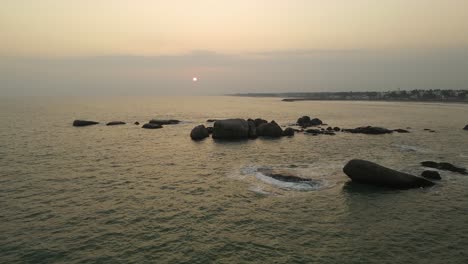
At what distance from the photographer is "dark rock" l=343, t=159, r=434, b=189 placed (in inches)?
839

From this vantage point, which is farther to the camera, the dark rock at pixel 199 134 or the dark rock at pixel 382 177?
the dark rock at pixel 199 134

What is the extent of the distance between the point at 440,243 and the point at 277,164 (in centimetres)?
1578

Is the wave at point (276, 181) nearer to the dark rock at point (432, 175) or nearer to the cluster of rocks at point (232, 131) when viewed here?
the dark rock at point (432, 175)

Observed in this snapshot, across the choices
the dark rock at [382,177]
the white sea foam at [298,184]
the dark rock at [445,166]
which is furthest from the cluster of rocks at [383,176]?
the dark rock at [445,166]

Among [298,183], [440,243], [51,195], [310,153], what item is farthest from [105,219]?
[310,153]

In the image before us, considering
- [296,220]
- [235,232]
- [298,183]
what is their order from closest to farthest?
1. [235,232]
2. [296,220]
3. [298,183]

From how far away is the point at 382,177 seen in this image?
21.5 metres

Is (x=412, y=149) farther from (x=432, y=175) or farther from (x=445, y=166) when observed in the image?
(x=432, y=175)

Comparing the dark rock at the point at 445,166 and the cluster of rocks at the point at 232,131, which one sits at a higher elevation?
the cluster of rocks at the point at 232,131

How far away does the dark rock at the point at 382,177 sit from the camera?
69.9 feet

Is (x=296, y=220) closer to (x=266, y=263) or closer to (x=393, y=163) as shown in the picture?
(x=266, y=263)

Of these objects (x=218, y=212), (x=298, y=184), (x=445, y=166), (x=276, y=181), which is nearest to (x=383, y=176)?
(x=298, y=184)

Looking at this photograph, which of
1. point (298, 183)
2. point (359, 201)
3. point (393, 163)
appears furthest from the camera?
point (393, 163)

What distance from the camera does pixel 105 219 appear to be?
16250 millimetres
